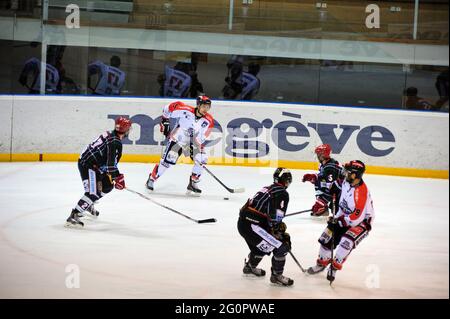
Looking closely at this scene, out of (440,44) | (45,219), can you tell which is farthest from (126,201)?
(440,44)

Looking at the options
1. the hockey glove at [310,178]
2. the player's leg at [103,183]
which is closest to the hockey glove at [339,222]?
the hockey glove at [310,178]

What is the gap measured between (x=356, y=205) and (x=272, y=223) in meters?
0.66

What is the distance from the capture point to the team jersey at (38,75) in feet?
41.5

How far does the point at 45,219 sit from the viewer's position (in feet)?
29.7

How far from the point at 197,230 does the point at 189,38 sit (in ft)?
16.7

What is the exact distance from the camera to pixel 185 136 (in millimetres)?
10812

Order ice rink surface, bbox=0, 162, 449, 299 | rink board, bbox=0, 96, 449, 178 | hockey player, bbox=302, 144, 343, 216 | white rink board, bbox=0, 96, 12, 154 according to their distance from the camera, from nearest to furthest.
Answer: ice rink surface, bbox=0, 162, 449, 299 → hockey player, bbox=302, 144, 343, 216 → white rink board, bbox=0, 96, 12, 154 → rink board, bbox=0, 96, 449, 178

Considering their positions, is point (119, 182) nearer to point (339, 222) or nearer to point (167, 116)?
point (339, 222)

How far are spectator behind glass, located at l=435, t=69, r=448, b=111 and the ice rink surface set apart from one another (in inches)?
56.9

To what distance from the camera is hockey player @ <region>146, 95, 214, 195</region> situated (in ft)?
35.2

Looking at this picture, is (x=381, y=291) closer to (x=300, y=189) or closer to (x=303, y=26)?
(x=300, y=189)

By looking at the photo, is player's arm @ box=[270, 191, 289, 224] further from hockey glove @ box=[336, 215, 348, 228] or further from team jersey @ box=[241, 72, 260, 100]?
team jersey @ box=[241, 72, 260, 100]

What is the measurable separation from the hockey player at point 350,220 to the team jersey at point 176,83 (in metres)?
6.45

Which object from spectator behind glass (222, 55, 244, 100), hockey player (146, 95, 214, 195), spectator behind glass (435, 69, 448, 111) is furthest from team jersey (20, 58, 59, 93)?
spectator behind glass (435, 69, 448, 111)
